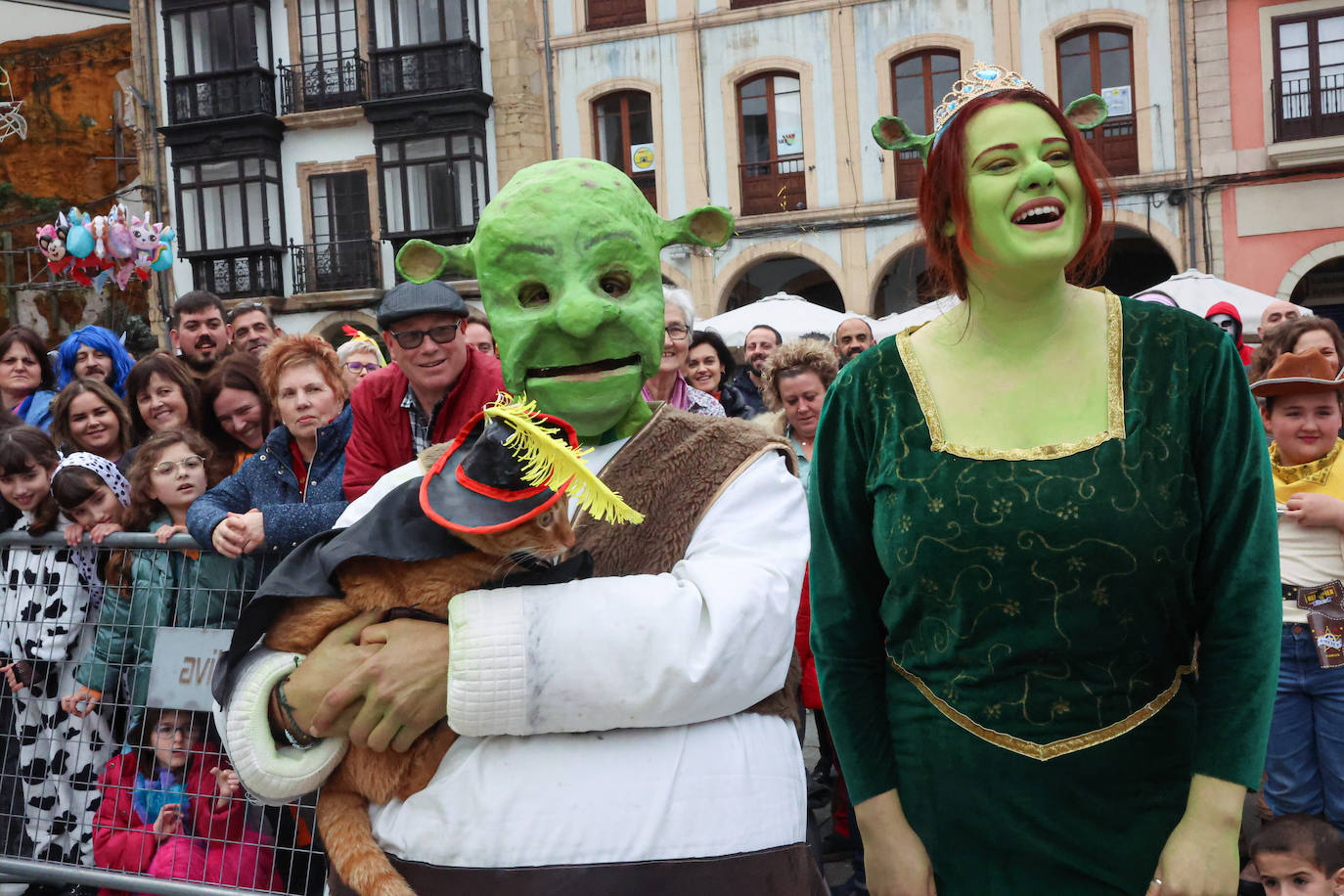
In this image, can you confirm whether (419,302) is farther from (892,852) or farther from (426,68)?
(426,68)

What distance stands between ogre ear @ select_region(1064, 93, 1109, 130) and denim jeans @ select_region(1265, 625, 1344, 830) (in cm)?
239

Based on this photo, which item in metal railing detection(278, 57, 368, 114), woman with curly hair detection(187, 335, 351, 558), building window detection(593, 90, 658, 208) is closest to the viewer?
woman with curly hair detection(187, 335, 351, 558)

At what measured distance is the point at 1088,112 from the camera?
6.95 ft

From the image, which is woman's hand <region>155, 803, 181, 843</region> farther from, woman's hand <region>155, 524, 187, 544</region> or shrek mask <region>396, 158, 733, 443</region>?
shrek mask <region>396, 158, 733, 443</region>

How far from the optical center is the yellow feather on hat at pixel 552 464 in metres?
1.71

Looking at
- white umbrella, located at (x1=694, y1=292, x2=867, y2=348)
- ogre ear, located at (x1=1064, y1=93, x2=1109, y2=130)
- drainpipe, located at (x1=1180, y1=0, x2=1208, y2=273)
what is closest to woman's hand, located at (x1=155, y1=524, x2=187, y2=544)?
ogre ear, located at (x1=1064, y1=93, x2=1109, y2=130)

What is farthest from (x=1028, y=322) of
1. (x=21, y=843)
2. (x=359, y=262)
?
(x=359, y=262)

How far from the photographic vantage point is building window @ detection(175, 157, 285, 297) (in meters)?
21.3

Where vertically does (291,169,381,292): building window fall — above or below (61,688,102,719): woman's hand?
above

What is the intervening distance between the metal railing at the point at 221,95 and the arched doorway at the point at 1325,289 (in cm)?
1746

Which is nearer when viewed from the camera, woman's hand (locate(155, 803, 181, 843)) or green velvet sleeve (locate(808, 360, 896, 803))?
green velvet sleeve (locate(808, 360, 896, 803))

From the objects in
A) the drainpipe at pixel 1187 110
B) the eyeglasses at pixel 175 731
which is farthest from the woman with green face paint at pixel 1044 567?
the drainpipe at pixel 1187 110

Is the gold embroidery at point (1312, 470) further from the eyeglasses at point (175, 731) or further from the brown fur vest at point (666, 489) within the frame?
the eyeglasses at point (175, 731)

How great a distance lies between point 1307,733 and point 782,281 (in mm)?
16363
